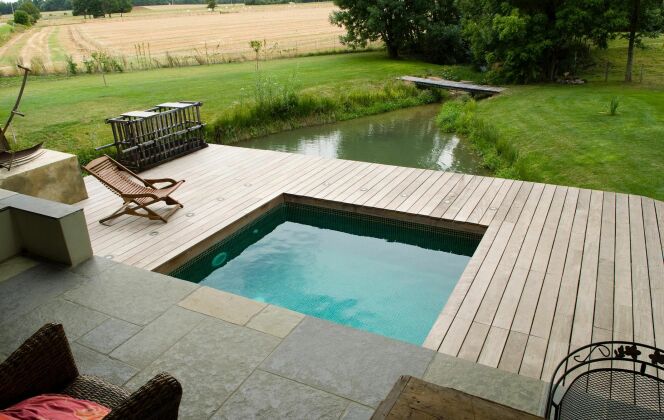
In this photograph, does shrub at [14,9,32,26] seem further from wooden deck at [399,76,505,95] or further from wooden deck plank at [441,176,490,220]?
wooden deck plank at [441,176,490,220]

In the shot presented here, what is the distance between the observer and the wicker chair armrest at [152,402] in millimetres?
1440

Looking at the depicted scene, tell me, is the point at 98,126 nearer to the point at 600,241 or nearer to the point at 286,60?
the point at 600,241

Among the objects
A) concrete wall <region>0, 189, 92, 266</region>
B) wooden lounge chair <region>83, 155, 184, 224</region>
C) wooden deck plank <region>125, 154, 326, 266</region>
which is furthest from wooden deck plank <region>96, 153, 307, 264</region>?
concrete wall <region>0, 189, 92, 266</region>

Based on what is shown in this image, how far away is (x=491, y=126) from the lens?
10.9 metres

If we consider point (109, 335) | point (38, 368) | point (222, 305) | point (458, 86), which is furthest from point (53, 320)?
point (458, 86)

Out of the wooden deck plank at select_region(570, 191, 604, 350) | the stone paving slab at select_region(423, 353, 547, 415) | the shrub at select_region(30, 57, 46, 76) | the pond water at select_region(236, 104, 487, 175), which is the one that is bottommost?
the pond water at select_region(236, 104, 487, 175)

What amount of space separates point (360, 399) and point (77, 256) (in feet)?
8.68

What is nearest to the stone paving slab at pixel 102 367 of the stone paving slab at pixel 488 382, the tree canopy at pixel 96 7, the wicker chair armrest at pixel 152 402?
the wicker chair armrest at pixel 152 402

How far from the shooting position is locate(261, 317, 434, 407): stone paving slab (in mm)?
2598

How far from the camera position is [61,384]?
205 cm

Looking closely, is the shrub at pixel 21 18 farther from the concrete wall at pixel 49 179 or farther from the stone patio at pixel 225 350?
the stone patio at pixel 225 350

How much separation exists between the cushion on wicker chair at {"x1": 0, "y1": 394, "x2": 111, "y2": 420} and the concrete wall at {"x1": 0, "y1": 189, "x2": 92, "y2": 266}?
2092 millimetres

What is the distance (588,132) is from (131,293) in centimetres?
888

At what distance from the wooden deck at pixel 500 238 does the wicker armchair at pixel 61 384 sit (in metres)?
2.12
